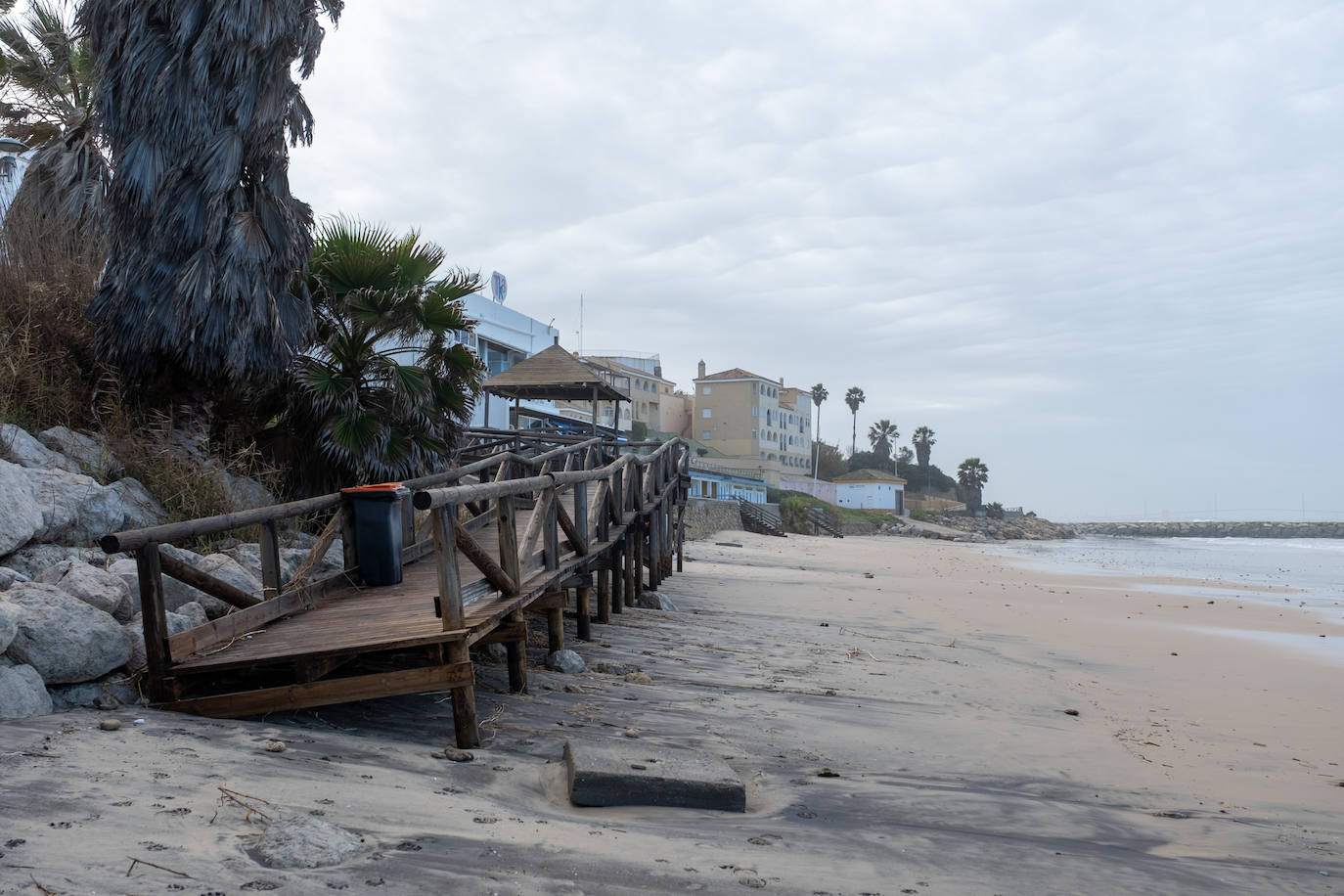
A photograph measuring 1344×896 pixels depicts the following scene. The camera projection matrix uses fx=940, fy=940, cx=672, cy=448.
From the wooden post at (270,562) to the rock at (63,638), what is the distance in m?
1.35

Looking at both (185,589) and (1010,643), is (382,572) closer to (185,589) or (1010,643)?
(185,589)

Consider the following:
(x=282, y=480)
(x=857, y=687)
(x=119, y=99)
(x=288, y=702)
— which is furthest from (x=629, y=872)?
(x=119, y=99)

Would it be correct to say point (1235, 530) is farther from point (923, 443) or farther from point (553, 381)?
point (553, 381)

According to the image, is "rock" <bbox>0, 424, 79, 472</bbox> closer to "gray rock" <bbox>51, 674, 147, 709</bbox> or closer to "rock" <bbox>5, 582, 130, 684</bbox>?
"rock" <bbox>5, 582, 130, 684</bbox>

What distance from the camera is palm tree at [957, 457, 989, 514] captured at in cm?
10219

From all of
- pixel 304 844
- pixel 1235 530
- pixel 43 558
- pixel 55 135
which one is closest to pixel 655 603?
pixel 43 558

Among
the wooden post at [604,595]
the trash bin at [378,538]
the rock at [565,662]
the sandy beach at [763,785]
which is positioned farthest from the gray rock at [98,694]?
the wooden post at [604,595]

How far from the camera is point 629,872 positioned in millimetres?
3432

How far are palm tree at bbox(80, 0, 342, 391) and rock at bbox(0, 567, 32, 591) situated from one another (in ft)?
13.3

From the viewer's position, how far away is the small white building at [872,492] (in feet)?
279

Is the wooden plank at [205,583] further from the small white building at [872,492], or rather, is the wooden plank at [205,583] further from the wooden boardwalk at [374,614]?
the small white building at [872,492]

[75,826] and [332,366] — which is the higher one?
[332,366]

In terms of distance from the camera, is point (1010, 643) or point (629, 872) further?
point (1010, 643)

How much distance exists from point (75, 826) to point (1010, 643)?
10060mm
